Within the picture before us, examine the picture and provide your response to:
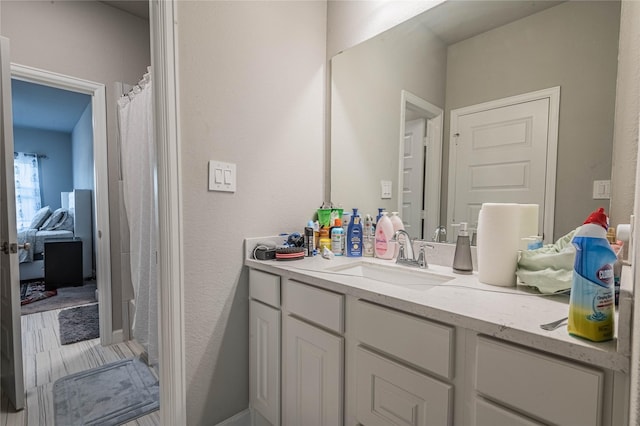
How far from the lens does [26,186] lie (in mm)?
5738

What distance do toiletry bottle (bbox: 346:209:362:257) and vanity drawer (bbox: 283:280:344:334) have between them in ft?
1.38

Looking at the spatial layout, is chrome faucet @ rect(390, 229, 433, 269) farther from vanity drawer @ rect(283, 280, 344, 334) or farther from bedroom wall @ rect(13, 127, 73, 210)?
bedroom wall @ rect(13, 127, 73, 210)

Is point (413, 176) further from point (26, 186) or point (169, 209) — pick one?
point (26, 186)

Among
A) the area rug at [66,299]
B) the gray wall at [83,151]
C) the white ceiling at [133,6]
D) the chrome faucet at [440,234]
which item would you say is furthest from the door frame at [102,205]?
the chrome faucet at [440,234]

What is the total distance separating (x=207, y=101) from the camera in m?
1.29

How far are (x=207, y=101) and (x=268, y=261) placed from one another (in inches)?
29.3

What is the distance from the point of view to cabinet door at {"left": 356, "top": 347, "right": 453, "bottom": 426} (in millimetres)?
760

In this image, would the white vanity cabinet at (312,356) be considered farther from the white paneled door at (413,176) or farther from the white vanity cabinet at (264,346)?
the white paneled door at (413,176)

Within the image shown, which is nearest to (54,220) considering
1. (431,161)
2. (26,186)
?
(26,186)

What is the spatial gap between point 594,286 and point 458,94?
0.95 metres

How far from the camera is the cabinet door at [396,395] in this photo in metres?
0.76

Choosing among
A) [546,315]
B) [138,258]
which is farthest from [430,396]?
[138,258]

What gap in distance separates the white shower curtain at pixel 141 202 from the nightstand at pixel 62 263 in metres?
2.45

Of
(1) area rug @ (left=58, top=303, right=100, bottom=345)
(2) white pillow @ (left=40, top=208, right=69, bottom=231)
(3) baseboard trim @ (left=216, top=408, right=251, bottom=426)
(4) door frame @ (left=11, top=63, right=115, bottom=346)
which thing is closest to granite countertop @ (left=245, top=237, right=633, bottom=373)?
(3) baseboard trim @ (left=216, top=408, right=251, bottom=426)
